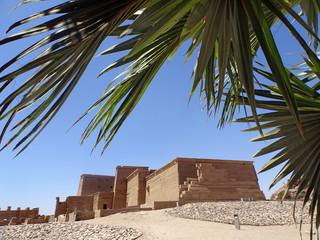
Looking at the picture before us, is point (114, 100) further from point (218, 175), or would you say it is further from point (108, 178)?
point (108, 178)

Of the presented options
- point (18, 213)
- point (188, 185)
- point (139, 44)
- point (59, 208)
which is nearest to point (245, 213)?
point (188, 185)

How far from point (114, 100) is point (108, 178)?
33.6 m

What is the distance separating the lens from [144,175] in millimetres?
18859

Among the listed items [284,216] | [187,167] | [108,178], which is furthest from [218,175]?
[108,178]

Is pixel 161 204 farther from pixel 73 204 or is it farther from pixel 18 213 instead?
pixel 18 213

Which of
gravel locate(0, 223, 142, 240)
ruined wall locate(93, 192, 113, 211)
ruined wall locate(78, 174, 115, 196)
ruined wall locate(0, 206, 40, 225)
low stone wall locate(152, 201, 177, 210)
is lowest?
gravel locate(0, 223, 142, 240)

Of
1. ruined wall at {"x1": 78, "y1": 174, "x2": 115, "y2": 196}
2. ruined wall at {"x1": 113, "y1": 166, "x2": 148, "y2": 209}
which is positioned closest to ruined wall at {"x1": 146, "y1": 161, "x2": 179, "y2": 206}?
ruined wall at {"x1": 113, "y1": 166, "x2": 148, "y2": 209}

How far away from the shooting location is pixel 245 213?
27.5 feet

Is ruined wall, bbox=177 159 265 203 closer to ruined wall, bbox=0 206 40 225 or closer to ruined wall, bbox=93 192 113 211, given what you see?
ruined wall, bbox=93 192 113 211

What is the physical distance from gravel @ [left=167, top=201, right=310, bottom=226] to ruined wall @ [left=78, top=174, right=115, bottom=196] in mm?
24305

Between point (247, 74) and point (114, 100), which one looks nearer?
point (247, 74)

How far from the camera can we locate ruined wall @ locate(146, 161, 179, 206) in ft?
45.7

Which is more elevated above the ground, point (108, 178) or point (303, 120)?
point (108, 178)

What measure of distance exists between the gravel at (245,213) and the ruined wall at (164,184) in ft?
13.0
